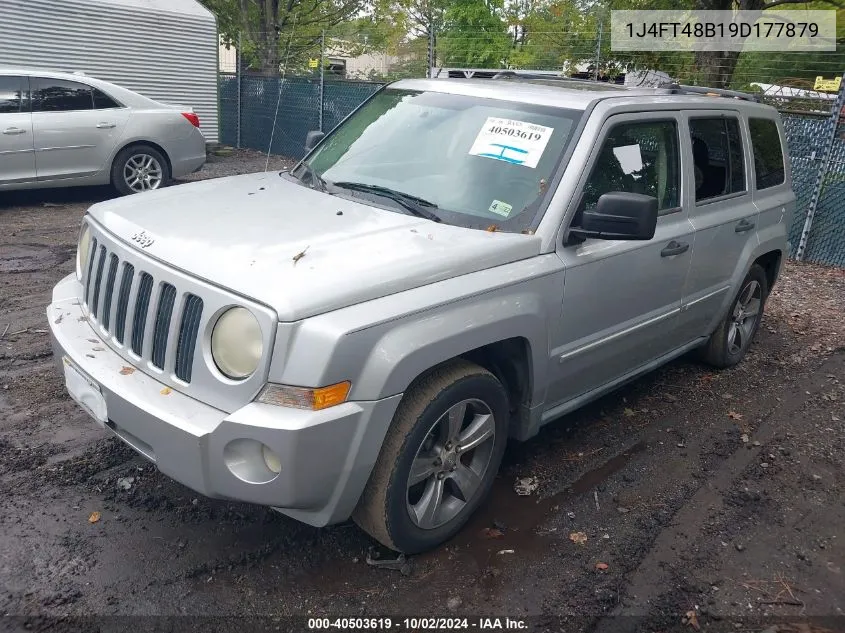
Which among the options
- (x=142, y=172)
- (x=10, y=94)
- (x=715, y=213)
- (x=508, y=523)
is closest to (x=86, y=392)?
(x=508, y=523)

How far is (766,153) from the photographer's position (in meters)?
5.20

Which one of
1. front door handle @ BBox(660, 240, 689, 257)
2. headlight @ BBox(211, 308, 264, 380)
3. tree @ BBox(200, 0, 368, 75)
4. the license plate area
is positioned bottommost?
the license plate area

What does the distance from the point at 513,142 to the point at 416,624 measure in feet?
7.35

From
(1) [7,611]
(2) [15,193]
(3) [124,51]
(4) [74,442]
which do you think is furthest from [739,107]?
(3) [124,51]

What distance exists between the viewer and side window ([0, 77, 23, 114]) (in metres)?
8.72

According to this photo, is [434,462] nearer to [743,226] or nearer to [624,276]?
[624,276]

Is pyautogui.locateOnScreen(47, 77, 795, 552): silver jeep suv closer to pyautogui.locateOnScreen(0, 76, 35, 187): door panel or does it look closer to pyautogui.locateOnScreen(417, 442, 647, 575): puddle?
pyautogui.locateOnScreen(417, 442, 647, 575): puddle

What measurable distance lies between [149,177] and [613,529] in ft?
28.4

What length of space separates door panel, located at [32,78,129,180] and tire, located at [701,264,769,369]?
784 centimetres

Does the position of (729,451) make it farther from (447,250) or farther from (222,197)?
(222,197)

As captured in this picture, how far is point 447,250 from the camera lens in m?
3.06

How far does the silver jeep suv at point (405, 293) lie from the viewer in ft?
8.48

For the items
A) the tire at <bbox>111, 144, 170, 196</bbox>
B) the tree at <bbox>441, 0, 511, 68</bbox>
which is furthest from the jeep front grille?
the tree at <bbox>441, 0, 511, 68</bbox>

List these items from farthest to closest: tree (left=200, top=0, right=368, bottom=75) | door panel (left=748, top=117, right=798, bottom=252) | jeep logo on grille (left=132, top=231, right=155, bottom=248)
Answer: tree (left=200, top=0, right=368, bottom=75), door panel (left=748, top=117, right=798, bottom=252), jeep logo on grille (left=132, top=231, right=155, bottom=248)
